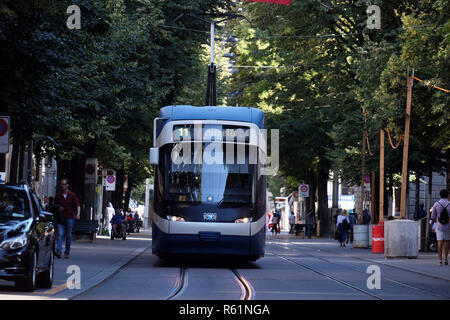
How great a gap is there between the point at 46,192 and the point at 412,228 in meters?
46.0

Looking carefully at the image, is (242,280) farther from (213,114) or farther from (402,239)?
(402,239)

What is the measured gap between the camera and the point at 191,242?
863 inches

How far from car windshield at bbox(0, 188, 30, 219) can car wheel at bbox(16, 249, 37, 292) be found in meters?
0.77

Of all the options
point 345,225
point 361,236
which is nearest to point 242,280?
point 361,236

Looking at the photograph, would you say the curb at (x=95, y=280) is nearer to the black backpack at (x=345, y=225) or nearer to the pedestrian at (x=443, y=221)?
the pedestrian at (x=443, y=221)

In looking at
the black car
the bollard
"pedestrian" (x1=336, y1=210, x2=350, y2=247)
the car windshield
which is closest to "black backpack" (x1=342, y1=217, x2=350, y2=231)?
"pedestrian" (x1=336, y1=210, x2=350, y2=247)

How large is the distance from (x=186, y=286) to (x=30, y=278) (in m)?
3.22

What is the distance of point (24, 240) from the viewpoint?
551 inches

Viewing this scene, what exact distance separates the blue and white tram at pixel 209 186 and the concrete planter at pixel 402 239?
8.09 metres

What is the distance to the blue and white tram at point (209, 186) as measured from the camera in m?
21.9

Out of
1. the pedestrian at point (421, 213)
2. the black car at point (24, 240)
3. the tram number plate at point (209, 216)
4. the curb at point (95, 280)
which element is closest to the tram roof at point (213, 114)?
the tram number plate at point (209, 216)

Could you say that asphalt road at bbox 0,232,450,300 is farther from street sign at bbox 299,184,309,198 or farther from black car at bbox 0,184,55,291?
street sign at bbox 299,184,309,198

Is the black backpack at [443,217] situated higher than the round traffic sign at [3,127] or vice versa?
the round traffic sign at [3,127]
